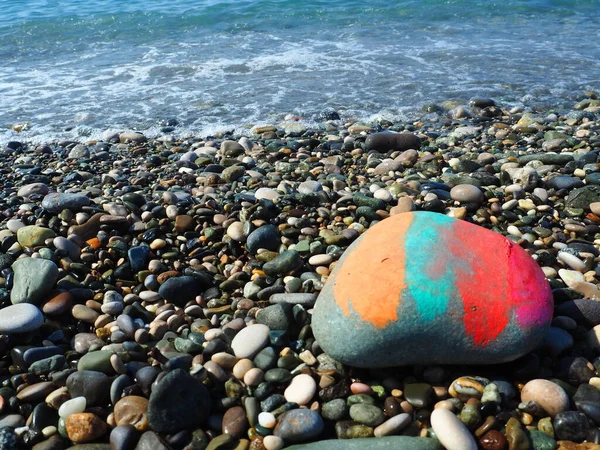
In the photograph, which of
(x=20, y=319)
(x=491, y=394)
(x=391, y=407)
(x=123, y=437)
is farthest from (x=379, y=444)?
(x=20, y=319)

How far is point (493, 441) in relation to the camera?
6.64ft

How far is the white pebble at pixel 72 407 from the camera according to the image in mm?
2213

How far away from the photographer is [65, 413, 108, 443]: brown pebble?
6.98 feet

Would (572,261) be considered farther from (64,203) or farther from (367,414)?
(64,203)

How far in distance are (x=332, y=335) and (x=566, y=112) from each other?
6.06 meters

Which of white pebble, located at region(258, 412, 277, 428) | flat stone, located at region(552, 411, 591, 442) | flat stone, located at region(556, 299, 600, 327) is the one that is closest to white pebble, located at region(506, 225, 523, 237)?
flat stone, located at region(556, 299, 600, 327)

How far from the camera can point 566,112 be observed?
694cm

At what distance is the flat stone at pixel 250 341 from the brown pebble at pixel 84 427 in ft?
2.23

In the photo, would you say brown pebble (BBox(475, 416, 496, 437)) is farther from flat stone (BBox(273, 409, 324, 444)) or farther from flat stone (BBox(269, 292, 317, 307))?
flat stone (BBox(269, 292, 317, 307))

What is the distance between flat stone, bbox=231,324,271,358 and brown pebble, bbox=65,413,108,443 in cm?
68

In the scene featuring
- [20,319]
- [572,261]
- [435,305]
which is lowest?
[572,261]

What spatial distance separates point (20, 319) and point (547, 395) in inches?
99.2

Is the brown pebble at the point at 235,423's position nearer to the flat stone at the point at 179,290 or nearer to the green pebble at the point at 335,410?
the green pebble at the point at 335,410

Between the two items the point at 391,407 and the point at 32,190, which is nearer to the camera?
the point at 391,407
